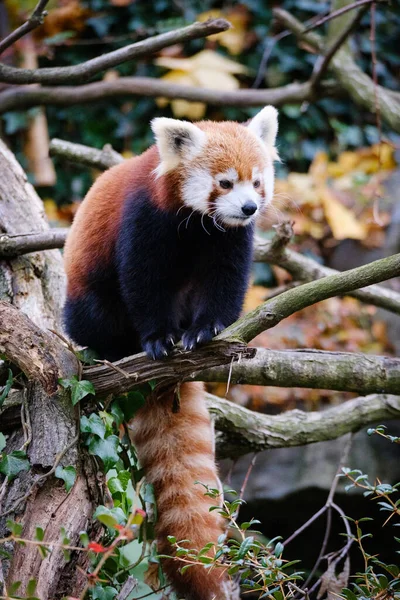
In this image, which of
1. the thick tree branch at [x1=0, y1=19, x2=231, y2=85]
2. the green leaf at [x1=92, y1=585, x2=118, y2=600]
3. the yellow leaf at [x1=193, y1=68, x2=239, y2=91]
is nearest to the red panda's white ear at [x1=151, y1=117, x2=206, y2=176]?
the thick tree branch at [x1=0, y1=19, x2=231, y2=85]

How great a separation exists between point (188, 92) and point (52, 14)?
2673mm

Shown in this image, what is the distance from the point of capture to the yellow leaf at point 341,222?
6.71 meters

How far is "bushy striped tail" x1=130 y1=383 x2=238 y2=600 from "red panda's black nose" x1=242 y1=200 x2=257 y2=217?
2.69 feet

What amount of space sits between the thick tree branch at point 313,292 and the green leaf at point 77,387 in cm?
54

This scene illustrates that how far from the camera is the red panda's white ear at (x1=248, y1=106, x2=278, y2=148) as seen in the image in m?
3.20

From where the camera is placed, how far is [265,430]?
3529 millimetres

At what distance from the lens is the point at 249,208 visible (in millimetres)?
2771

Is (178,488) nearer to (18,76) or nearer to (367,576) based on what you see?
(367,576)

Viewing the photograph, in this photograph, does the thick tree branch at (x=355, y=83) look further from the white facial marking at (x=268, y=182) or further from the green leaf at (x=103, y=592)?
the green leaf at (x=103, y=592)

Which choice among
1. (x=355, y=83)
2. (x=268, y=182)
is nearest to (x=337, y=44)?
(x=355, y=83)

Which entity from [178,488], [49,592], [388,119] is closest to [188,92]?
[388,119]

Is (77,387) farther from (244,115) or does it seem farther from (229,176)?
(244,115)

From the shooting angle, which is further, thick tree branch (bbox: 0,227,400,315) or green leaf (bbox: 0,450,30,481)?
thick tree branch (bbox: 0,227,400,315)

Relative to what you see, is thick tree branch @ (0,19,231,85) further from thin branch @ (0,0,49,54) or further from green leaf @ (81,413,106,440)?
green leaf @ (81,413,106,440)
